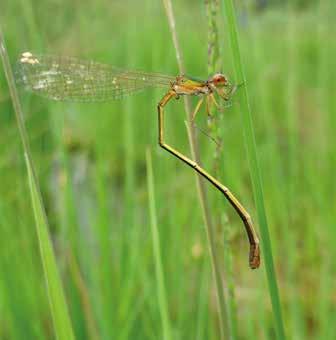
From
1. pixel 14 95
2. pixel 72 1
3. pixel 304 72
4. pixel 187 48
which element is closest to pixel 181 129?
pixel 72 1

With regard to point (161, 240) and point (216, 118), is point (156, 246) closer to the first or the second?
point (216, 118)

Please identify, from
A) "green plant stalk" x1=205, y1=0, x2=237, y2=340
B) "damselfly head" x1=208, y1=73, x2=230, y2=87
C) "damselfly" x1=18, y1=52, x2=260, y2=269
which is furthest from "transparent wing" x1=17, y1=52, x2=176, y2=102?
"green plant stalk" x1=205, y1=0, x2=237, y2=340

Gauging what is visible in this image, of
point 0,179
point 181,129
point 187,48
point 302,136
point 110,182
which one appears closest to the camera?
point 0,179

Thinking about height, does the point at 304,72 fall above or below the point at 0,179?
above

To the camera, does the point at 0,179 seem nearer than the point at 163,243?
No

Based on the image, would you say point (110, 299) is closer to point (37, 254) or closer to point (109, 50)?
point (37, 254)

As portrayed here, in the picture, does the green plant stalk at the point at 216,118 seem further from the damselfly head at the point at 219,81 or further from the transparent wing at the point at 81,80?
the transparent wing at the point at 81,80

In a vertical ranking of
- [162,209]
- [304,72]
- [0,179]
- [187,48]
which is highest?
[187,48]

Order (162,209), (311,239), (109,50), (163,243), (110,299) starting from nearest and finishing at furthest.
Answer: (110,299), (163,243), (162,209), (311,239), (109,50)

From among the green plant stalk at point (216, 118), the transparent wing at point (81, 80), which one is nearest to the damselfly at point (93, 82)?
the transparent wing at point (81, 80)
